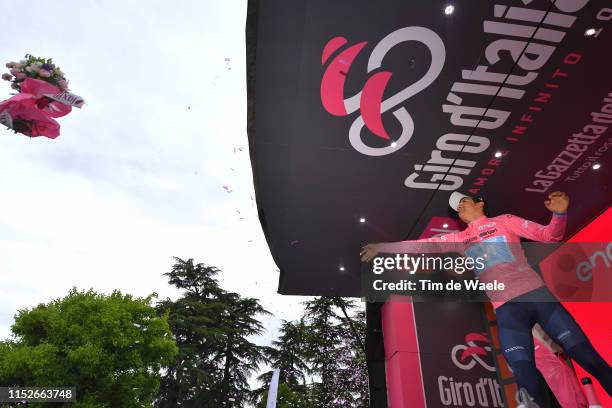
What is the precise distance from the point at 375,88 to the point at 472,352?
3.93m

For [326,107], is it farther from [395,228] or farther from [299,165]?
[395,228]

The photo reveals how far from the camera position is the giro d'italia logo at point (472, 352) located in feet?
17.6

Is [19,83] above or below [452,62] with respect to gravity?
below

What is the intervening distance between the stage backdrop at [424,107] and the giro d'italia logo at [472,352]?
1.74 meters

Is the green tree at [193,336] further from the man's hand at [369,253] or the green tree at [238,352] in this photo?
the man's hand at [369,253]

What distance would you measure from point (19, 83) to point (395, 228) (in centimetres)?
442

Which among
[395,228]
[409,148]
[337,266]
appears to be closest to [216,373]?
[337,266]

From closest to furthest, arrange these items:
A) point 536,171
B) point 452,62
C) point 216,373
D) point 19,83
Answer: point 19,83 < point 452,62 < point 536,171 < point 216,373

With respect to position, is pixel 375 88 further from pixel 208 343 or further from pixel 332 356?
pixel 208 343

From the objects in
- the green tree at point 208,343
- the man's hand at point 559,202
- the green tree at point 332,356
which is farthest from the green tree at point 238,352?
the man's hand at point 559,202

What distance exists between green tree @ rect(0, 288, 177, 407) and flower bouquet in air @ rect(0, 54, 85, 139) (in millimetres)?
13797

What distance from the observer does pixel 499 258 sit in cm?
304

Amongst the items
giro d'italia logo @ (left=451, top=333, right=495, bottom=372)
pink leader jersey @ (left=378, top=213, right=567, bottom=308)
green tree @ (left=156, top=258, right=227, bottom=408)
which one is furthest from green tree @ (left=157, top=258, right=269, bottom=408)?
pink leader jersey @ (left=378, top=213, right=567, bottom=308)

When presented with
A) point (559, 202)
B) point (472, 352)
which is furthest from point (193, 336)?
point (559, 202)
